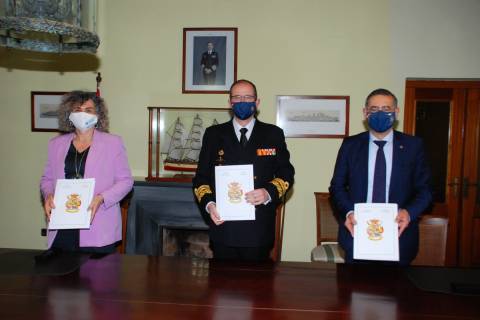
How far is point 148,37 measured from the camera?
3.83m

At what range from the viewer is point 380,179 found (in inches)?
83.1

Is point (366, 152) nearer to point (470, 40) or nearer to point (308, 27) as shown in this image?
point (308, 27)

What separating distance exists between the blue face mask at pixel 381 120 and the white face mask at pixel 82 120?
148cm

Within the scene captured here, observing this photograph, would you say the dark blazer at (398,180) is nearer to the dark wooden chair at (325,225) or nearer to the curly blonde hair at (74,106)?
the dark wooden chair at (325,225)

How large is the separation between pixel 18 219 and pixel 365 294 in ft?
11.8

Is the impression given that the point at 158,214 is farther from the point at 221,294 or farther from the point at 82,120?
the point at 221,294

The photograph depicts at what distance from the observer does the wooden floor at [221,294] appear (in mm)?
1275

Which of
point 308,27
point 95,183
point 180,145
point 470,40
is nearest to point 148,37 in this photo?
point 180,145

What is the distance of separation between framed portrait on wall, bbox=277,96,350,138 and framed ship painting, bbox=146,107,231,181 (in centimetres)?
52

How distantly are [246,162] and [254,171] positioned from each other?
7cm

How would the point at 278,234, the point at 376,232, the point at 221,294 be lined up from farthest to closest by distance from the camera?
1. the point at 278,234
2. the point at 376,232
3. the point at 221,294

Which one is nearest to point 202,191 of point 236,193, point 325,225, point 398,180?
point 236,193

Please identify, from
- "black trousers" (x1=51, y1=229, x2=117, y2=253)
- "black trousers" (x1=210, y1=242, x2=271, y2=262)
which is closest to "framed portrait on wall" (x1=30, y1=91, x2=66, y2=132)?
"black trousers" (x1=51, y1=229, x2=117, y2=253)

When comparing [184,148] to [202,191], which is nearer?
[202,191]
